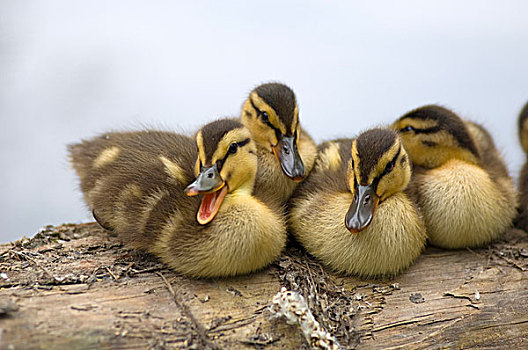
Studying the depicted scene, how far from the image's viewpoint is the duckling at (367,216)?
135 cm

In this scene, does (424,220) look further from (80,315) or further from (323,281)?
(80,315)

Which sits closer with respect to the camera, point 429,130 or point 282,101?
point 282,101

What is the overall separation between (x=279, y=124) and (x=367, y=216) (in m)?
0.38

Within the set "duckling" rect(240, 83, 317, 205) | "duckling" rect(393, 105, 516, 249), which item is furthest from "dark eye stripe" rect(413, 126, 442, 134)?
"duckling" rect(240, 83, 317, 205)

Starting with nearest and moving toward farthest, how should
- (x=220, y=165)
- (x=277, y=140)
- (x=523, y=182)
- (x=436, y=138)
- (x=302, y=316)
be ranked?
(x=302, y=316), (x=220, y=165), (x=277, y=140), (x=436, y=138), (x=523, y=182)

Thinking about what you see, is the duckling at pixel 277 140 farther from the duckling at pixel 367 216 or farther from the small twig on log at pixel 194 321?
the small twig on log at pixel 194 321

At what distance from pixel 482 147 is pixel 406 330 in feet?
2.74

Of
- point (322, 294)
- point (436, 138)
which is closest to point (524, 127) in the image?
point (436, 138)

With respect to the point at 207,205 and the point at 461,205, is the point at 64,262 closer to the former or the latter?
the point at 207,205

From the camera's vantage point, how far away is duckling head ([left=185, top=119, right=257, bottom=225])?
1268mm

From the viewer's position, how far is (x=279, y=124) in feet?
4.94

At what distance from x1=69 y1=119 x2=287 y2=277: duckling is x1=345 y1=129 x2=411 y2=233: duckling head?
21cm

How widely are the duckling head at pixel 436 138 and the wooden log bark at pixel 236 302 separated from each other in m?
0.31

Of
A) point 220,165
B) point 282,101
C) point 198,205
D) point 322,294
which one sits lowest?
point 322,294
